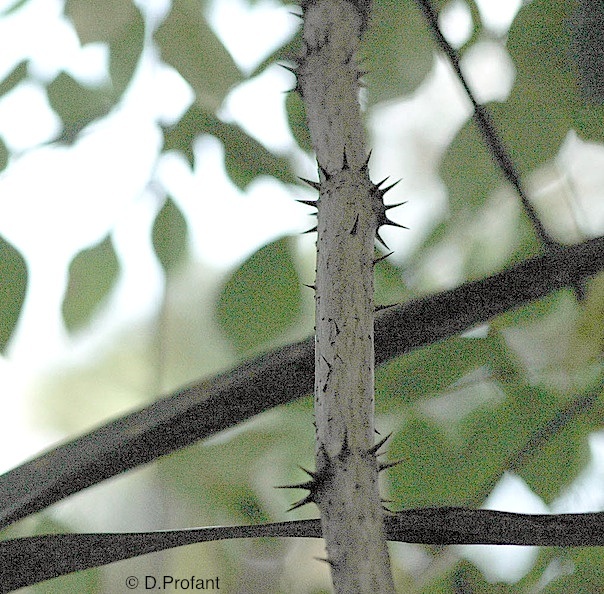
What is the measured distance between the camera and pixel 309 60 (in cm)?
27

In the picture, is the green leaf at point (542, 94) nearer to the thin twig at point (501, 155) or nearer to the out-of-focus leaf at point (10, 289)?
the thin twig at point (501, 155)

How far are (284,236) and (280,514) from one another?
0.15m

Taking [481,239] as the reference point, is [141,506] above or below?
below

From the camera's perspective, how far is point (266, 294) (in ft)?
1.37

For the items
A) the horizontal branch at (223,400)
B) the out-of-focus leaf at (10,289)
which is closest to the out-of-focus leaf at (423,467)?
the horizontal branch at (223,400)

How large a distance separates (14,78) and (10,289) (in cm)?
14

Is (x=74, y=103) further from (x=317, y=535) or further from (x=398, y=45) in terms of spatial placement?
(x=317, y=535)

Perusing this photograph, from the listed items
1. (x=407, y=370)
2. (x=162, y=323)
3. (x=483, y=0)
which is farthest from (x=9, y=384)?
(x=483, y=0)

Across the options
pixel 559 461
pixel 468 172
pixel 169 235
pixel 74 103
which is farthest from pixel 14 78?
pixel 559 461

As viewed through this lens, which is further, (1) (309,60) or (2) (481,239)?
(2) (481,239)

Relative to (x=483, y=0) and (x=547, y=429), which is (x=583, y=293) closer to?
(x=547, y=429)

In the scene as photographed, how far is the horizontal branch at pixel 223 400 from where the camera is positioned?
0.77ft

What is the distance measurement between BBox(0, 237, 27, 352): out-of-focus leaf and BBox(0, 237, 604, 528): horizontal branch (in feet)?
0.57

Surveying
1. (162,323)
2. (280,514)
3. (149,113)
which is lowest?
(280,514)
